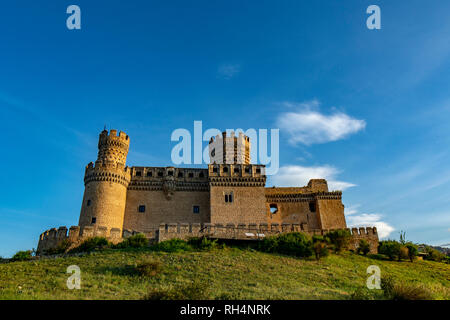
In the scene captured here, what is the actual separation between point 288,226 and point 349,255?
5.11 meters

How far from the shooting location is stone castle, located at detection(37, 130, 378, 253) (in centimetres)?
3142

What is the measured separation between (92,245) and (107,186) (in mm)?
7997

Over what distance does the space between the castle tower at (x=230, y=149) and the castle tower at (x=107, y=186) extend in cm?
1034

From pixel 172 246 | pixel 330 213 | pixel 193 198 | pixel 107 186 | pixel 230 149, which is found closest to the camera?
pixel 172 246

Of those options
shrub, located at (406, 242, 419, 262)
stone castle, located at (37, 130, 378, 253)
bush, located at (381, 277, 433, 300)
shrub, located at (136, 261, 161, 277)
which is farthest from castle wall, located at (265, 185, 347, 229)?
bush, located at (381, 277, 433, 300)

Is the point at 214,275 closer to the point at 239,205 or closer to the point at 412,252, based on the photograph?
the point at 239,205

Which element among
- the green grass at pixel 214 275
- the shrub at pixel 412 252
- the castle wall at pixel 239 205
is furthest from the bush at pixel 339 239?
the castle wall at pixel 239 205

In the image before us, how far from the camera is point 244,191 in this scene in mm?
34375

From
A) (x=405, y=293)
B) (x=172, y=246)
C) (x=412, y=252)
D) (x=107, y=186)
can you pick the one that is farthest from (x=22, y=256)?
(x=412, y=252)

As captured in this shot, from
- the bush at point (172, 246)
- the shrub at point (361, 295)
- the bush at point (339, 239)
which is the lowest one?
the shrub at point (361, 295)

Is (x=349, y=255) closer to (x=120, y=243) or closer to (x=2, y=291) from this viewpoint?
(x=120, y=243)

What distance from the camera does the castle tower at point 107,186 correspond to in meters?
30.4

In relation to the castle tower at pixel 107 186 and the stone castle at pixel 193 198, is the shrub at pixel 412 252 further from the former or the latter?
the castle tower at pixel 107 186

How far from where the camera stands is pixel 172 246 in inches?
917
